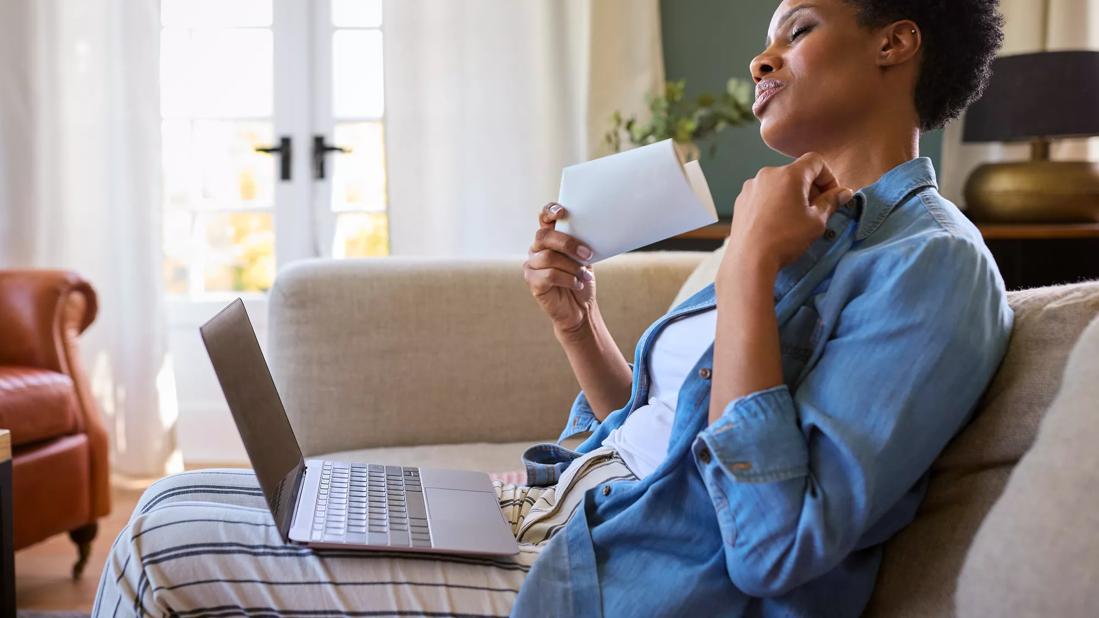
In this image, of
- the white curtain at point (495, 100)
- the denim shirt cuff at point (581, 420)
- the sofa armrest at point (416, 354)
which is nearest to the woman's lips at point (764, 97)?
the denim shirt cuff at point (581, 420)

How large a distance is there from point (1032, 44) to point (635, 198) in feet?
8.16

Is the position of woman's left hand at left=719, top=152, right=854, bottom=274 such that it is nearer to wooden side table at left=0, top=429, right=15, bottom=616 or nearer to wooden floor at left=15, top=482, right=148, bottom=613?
wooden side table at left=0, top=429, right=15, bottom=616

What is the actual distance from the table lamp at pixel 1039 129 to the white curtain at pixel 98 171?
237 centimetres

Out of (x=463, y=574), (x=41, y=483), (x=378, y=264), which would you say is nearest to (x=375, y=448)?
(x=378, y=264)

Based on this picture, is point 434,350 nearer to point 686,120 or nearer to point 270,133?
point 686,120

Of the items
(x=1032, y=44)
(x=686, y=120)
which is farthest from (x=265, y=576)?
(x=1032, y=44)

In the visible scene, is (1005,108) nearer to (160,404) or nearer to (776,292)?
(776,292)

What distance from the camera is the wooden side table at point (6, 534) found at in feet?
5.37

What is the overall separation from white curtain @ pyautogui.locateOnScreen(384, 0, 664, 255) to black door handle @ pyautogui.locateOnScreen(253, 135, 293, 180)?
1.23 ft

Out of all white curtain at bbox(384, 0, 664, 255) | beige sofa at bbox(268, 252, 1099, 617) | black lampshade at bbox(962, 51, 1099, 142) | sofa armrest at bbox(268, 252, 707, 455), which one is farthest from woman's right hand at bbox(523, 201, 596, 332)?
white curtain at bbox(384, 0, 664, 255)

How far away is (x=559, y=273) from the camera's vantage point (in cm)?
128

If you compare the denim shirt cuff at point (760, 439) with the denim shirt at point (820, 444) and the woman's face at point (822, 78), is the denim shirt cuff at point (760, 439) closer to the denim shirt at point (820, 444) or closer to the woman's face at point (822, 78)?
the denim shirt at point (820, 444)

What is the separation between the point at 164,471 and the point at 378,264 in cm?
164

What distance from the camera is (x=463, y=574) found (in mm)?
962
